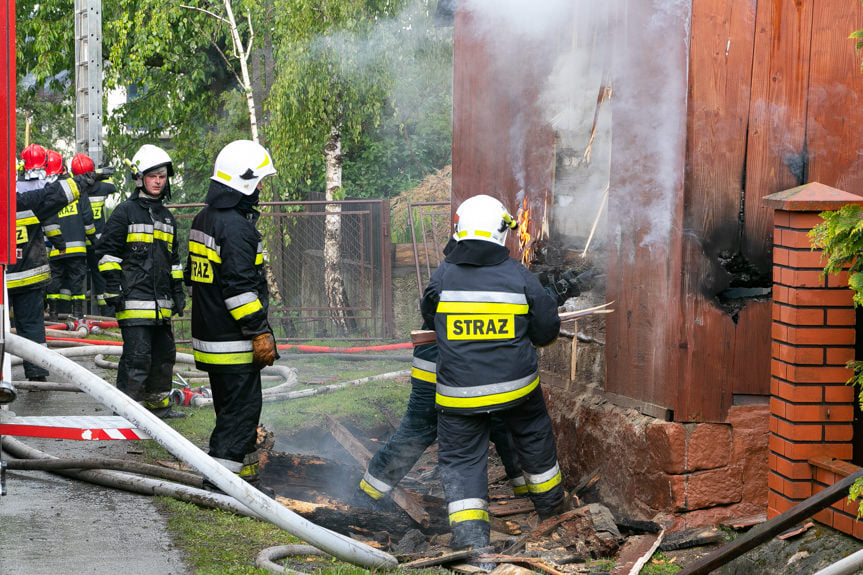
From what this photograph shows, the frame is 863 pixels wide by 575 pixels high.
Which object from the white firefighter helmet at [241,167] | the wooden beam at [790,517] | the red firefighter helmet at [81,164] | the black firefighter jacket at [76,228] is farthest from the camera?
the black firefighter jacket at [76,228]

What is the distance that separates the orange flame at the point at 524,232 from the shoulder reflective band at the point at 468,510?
2.48m

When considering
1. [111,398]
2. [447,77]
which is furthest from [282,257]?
[111,398]

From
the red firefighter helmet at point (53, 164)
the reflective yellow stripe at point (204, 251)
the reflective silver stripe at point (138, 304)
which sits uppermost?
the red firefighter helmet at point (53, 164)

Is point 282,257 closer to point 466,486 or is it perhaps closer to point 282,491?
point 282,491

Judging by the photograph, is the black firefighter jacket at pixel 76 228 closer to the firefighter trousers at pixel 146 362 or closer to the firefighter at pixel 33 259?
the firefighter at pixel 33 259

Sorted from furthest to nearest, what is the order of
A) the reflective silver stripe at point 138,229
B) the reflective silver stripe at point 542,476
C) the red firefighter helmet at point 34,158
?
1. the red firefighter helmet at point 34,158
2. the reflective silver stripe at point 138,229
3. the reflective silver stripe at point 542,476

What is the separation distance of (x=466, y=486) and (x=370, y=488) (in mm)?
981

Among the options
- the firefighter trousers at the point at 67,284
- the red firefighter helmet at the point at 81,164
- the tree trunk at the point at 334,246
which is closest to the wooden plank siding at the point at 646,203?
the red firefighter helmet at the point at 81,164

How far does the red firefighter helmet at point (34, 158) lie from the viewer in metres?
9.34

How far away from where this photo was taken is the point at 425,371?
19.0 feet

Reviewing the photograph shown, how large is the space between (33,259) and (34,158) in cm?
182

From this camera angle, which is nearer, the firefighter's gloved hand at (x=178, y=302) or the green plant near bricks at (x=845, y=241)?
the green plant near bricks at (x=845, y=241)

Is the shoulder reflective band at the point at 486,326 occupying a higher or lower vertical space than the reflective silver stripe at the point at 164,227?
lower

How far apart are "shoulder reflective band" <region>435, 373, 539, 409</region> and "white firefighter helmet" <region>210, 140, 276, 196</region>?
171 centimetres
